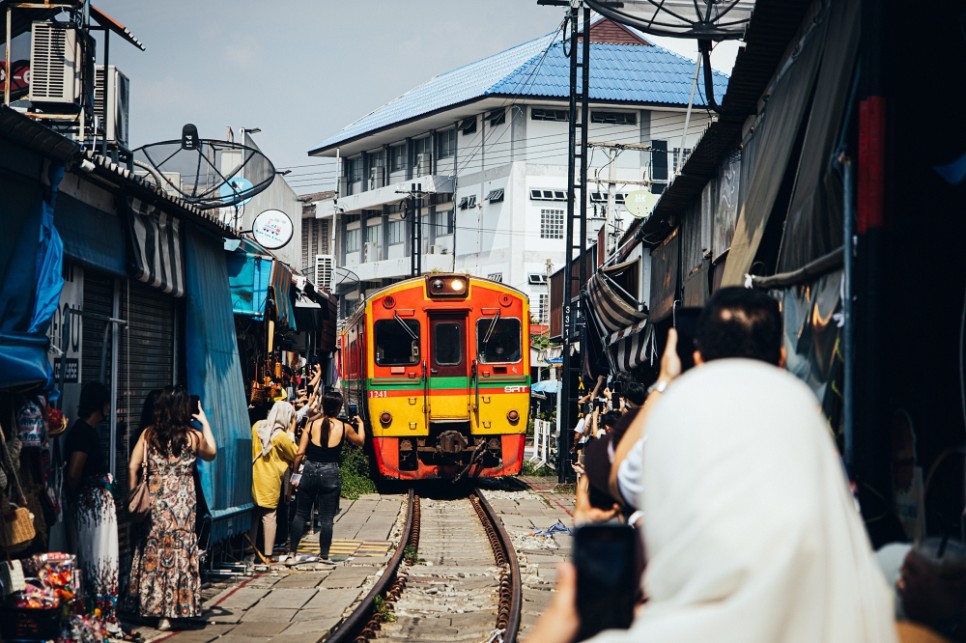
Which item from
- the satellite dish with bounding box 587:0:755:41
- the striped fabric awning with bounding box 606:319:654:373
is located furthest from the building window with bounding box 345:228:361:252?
the satellite dish with bounding box 587:0:755:41

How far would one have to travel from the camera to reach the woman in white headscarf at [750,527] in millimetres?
1628

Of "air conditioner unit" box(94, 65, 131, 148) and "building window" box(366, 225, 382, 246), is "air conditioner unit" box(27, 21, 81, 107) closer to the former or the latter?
"air conditioner unit" box(94, 65, 131, 148)

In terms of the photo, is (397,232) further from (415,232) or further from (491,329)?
(491,329)

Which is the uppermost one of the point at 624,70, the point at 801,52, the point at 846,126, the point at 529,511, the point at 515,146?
the point at 624,70

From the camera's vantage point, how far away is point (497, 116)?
1629 inches

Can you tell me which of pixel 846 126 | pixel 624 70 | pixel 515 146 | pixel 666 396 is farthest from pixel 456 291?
pixel 624 70

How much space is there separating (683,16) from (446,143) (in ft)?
117

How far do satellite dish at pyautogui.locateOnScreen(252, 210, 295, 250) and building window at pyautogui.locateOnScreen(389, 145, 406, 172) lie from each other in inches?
1181

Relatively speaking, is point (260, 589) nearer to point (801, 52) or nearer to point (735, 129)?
point (735, 129)

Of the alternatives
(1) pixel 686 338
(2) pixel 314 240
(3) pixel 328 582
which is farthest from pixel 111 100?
(2) pixel 314 240

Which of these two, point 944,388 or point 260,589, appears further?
point 260,589

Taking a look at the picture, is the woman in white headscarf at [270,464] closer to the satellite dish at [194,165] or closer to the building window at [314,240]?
the satellite dish at [194,165]

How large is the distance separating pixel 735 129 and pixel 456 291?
29.8 feet

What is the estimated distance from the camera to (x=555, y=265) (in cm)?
4153
